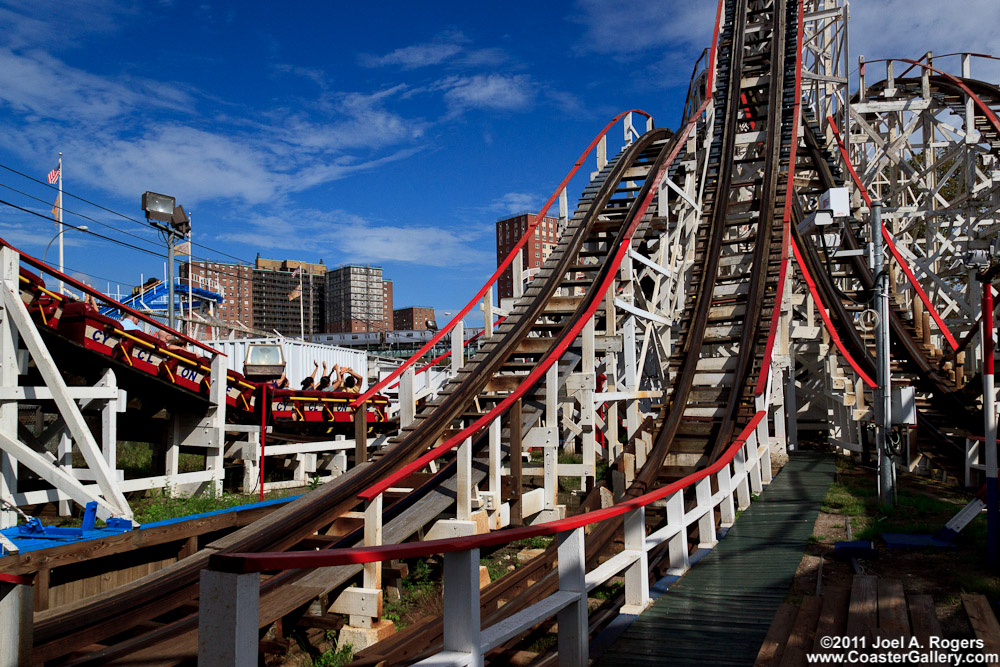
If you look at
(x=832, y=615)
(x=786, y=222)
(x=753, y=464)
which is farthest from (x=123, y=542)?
(x=786, y=222)

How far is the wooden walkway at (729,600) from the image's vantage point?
4.67m

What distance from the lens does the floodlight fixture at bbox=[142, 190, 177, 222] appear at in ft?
67.0

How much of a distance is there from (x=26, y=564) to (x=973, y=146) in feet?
60.1

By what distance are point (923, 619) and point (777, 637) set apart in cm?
82

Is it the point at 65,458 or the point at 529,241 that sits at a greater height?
the point at 529,241

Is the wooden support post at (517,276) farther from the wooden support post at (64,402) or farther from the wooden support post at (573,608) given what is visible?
the wooden support post at (573,608)

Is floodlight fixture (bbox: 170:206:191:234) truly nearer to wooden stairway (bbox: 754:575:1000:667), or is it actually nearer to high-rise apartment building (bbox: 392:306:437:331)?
wooden stairway (bbox: 754:575:1000:667)

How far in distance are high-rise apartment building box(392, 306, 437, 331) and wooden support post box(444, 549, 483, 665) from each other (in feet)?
413

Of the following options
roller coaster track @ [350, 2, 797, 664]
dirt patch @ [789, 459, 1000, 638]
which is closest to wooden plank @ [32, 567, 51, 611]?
roller coaster track @ [350, 2, 797, 664]

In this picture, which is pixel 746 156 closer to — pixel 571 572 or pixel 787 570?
pixel 787 570

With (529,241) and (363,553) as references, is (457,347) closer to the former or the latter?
(363,553)

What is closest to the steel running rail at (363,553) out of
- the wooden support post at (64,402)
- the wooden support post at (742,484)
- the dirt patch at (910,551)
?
the dirt patch at (910,551)

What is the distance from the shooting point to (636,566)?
5.57 m

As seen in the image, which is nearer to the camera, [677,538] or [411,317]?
[677,538]
